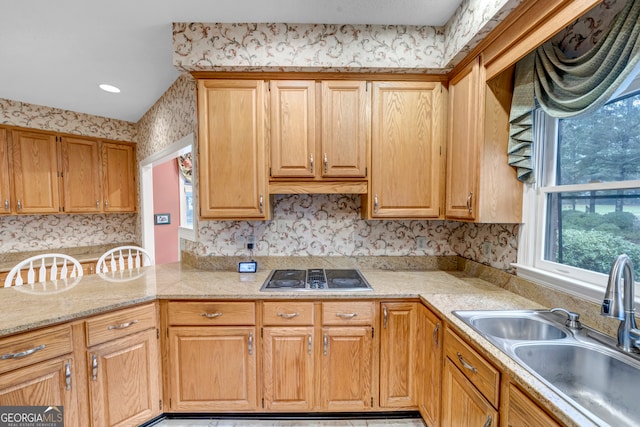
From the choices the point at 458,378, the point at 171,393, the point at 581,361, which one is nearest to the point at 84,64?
the point at 171,393

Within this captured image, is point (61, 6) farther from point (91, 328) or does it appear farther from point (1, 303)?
point (91, 328)

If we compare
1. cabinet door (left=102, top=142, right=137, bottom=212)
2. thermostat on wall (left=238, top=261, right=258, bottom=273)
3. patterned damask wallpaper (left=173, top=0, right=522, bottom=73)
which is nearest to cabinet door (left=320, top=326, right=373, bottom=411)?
thermostat on wall (left=238, top=261, right=258, bottom=273)

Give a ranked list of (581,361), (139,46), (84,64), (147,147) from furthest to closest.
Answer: (147,147) < (84,64) < (139,46) < (581,361)

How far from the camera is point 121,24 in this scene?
1.72 m

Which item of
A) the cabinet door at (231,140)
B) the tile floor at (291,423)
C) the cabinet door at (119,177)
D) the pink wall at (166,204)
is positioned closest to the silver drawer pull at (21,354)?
the tile floor at (291,423)

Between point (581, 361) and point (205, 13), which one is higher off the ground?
point (205, 13)

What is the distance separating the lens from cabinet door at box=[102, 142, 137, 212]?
10.8 feet

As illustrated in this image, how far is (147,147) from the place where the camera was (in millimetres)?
3232

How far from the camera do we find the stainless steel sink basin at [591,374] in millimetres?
897

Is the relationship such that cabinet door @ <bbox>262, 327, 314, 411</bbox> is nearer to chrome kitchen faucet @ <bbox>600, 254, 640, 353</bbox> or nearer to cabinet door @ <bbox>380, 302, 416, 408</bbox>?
cabinet door @ <bbox>380, 302, 416, 408</bbox>

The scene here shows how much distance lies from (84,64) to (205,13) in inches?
50.7

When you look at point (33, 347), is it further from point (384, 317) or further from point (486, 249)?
point (486, 249)

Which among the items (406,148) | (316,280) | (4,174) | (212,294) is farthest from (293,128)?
(4,174)

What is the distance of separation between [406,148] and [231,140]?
121 centimetres
